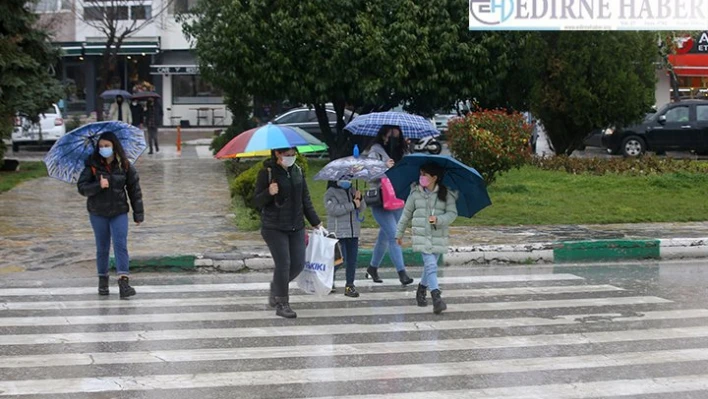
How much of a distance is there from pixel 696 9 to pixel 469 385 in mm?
21723

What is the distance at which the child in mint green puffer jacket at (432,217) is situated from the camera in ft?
31.1

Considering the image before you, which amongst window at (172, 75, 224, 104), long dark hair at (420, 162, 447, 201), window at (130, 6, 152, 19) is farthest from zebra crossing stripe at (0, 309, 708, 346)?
window at (172, 75, 224, 104)

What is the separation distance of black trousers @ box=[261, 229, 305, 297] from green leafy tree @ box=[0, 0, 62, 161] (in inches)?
554

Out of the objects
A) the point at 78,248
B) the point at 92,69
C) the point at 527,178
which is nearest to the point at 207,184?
the point at 527,178

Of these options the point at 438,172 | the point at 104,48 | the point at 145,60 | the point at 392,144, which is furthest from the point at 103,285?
the point at 145,60

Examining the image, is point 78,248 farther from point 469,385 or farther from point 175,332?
point 469,385

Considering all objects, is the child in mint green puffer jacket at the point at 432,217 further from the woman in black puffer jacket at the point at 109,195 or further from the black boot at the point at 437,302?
the woman in black puffer jacket at the point at 109,195

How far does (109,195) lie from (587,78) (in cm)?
1629

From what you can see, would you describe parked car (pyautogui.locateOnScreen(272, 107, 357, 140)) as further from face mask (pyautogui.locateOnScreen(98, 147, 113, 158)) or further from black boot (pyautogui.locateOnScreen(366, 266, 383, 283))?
face mask (pyautogui.locateOnScreen(98, 147, 113, 158))

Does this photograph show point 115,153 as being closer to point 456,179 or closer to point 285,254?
point 285,254

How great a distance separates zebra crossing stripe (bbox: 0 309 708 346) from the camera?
8.41 meters

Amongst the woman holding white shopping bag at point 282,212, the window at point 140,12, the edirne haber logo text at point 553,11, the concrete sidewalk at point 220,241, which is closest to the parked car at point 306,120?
the edirne haber logo text at point 553,11

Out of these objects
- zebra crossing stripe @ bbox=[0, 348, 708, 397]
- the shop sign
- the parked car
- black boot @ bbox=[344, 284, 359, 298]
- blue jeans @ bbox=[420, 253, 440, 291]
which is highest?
the shop sign

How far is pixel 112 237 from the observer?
10.2m
